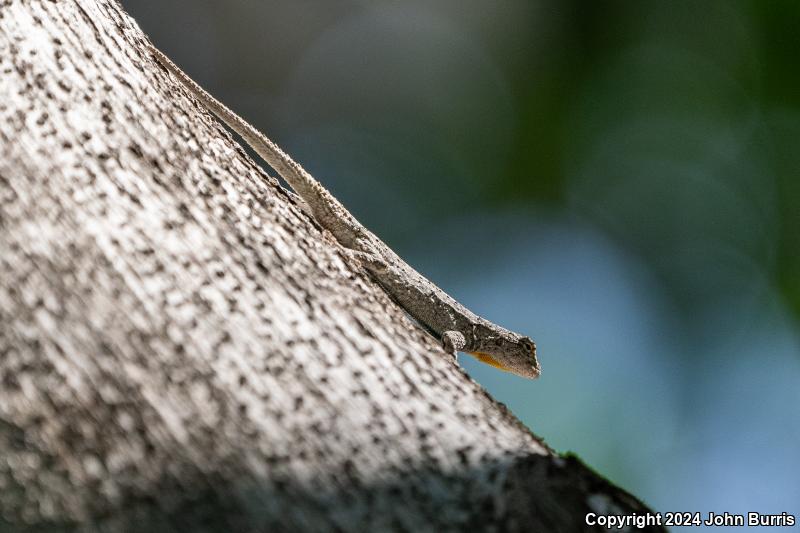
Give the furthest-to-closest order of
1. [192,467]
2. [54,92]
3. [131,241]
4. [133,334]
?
[54,92], [131,241], [133,334], [192,467]

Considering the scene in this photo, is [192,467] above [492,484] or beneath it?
beneath

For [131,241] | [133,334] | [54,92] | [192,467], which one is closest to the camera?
[192,467]

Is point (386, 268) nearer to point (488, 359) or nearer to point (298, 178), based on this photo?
point (298, 178)

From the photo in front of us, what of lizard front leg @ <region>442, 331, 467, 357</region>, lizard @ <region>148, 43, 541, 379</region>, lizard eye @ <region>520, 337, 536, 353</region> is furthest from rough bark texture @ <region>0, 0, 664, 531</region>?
lizard eye @ <region>520, 337, 536, 353</region>

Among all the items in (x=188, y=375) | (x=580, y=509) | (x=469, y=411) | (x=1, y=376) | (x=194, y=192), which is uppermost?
(x=194, y=192)

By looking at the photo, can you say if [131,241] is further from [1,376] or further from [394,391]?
[394,391]

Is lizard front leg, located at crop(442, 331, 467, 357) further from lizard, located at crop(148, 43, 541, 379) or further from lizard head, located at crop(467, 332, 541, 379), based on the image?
lizard head, located at crop(467, 332, 541, 379)

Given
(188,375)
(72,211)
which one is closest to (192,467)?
(188,375)
